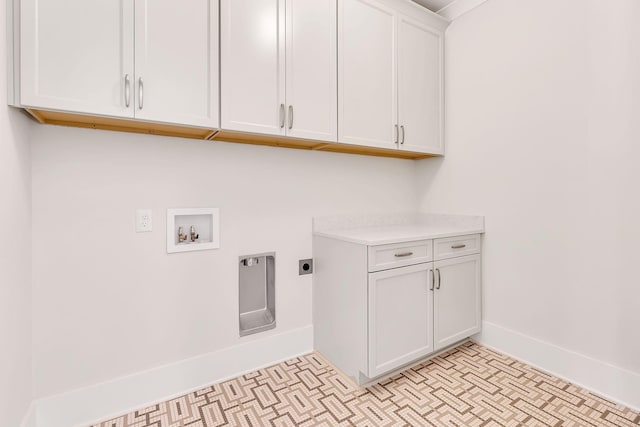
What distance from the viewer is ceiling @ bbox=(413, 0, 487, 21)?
2283 mm

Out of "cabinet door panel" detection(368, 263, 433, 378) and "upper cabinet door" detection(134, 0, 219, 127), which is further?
"cabinet door panel" detection(368, 263, 433, 378)

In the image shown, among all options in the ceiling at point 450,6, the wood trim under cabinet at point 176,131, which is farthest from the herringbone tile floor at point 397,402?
the ceiling at point 450,6

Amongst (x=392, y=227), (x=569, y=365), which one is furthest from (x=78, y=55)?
(x=569, y=365)

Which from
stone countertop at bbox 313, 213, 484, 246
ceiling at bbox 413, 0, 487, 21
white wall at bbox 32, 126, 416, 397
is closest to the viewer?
white wall at bbox 32, 126, 416, 397

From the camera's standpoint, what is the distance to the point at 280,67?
168 centimetres

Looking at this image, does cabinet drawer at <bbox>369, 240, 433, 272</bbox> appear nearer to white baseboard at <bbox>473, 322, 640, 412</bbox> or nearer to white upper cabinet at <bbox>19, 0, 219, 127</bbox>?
white baseboard at <bbox>473, 322, 640, 412</bbox>

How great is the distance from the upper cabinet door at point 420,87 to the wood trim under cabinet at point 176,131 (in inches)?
8.3

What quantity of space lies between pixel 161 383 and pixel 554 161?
261 centimetres

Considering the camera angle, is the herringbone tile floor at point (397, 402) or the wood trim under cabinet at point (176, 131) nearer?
the wood trim under cabinet at point (176, 131)

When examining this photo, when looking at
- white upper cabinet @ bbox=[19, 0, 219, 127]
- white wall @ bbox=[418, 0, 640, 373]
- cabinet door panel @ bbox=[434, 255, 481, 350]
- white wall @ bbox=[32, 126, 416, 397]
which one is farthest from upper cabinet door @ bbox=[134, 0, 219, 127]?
white wall @ bbox=[418, 0, 640, 373]

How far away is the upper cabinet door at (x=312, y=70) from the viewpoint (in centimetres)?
173

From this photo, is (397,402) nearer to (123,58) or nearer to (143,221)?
(143,221)

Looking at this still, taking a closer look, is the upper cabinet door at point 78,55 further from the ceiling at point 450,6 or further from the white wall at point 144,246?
the ceiling at point 450,6

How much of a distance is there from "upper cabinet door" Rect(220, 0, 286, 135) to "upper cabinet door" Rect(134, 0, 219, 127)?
57mm
